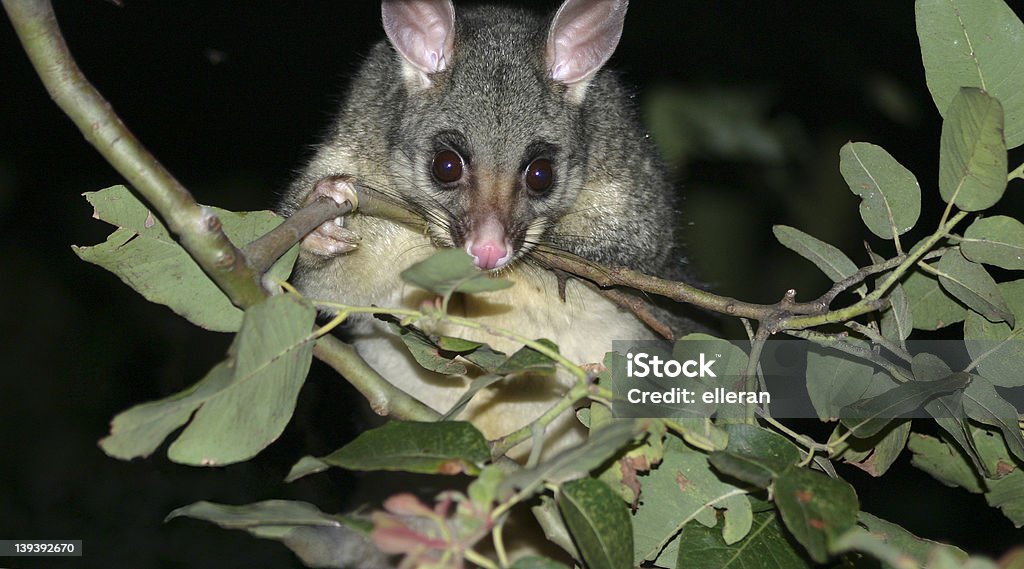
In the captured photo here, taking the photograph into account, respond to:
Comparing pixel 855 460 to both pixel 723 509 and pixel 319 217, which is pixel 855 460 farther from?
pixel 319 217

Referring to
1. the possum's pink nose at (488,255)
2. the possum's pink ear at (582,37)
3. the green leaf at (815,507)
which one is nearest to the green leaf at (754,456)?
the green leaf at (815,507)

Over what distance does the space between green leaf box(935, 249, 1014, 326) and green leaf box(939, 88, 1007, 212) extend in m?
0.17

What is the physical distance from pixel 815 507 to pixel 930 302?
1014 mm

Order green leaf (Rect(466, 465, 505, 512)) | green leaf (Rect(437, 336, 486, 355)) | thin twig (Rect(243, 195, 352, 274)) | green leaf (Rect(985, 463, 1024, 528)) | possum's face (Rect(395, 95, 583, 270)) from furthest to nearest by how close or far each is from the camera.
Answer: possum's face (Rect(395, 95, 583, 270)) → green leaf (Rect(985, 463, 1024, 528)) → green leaf (Rect(437, 336, 486, 355)) → thin twig (Rect(243, 195, 352, 274)) → green leaf (Rect(466, 465, 505, 512))

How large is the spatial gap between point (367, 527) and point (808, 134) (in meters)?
4.54

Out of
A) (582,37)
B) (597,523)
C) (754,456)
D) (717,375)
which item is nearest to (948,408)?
(717,375)

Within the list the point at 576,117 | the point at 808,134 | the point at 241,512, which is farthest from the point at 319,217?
the point at 808,134

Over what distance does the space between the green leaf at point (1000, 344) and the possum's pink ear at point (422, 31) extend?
1.70 metres

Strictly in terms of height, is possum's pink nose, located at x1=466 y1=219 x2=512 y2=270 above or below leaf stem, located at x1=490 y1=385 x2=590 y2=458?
below

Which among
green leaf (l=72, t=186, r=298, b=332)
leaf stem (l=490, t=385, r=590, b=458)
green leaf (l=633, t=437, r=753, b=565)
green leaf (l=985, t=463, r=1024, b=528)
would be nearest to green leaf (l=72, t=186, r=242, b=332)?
green leaf (l=72, t=186, r=298, b=332)

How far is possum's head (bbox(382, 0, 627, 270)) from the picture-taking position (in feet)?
9.86

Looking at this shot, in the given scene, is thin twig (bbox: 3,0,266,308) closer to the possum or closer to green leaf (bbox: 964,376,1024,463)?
the possum

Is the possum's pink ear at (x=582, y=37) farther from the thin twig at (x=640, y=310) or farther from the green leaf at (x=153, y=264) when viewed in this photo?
the green leaf at (x=153, y=264)

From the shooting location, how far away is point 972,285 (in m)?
2.02
